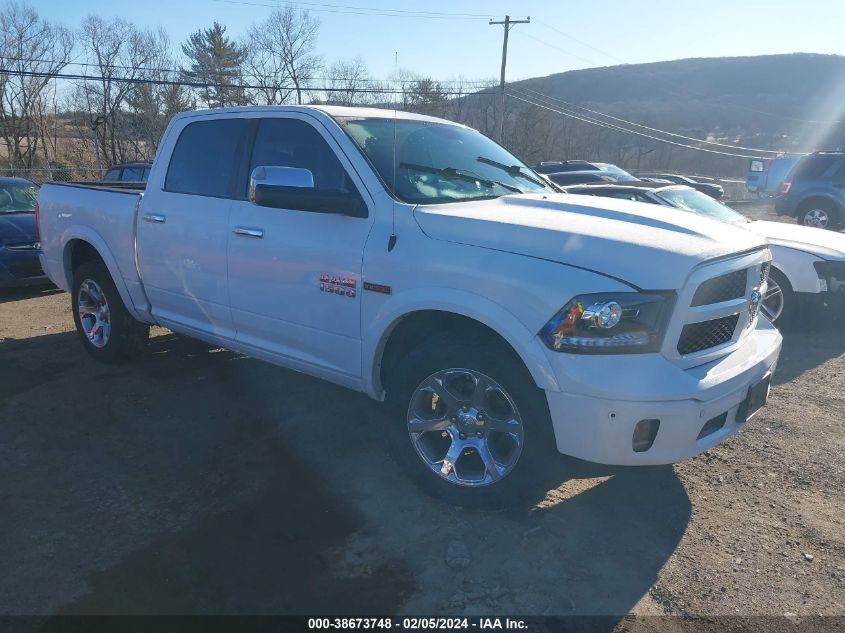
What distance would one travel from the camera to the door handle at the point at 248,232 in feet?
13.1

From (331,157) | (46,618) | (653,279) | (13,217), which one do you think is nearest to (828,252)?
(653,279)

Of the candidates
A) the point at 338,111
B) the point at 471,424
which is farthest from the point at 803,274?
the point at 338,111

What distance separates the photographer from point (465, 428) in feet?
10.7

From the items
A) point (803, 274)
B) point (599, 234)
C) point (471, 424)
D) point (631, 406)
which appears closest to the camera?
point (631, 406)

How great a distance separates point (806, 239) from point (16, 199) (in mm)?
10696

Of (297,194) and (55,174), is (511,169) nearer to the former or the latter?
(297,194)

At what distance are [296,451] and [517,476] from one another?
Result: 1.60 metres

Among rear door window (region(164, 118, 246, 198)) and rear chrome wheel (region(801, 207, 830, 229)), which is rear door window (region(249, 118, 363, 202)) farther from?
rear chrome wheel (region(801, 207, 830, 229))

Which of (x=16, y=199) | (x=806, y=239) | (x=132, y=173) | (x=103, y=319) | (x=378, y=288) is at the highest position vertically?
(x=378, y=288)

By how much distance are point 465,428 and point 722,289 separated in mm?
1431

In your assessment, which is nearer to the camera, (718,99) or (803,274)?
(803,274)

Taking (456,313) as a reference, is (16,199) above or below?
below

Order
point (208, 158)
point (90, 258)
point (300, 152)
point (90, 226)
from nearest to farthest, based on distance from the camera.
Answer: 1. point (300, 152)
2. point (208, 158)
3. point (90, 226)
4. point (90, 258)

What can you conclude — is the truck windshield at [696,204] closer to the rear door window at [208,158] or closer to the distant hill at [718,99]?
the rear door window at [208,158]
